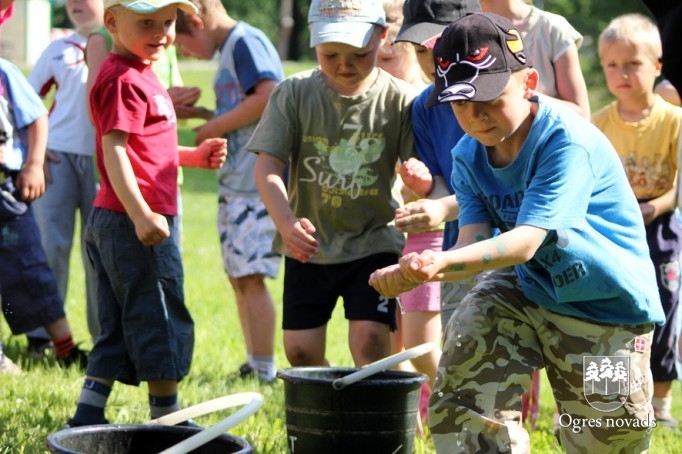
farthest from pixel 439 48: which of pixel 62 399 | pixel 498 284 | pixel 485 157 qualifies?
pixel 62 399

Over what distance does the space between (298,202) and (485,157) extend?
4.63ft

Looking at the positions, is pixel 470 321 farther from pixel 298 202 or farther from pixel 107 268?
pixel 107 268

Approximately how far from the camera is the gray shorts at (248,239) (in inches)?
259

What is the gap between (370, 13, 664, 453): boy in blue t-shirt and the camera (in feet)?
11.9

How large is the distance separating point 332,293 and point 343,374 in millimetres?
564

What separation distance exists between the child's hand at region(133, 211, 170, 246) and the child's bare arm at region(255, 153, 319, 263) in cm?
43

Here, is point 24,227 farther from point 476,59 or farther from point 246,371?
point 476,59

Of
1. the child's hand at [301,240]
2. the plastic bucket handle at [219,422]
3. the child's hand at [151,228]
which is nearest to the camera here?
the plastic bucket handle at [219,422]

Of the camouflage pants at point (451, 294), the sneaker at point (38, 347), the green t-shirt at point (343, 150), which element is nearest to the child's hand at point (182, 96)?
the green t-shirt at point (343, 150)

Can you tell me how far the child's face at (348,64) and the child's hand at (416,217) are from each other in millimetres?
959

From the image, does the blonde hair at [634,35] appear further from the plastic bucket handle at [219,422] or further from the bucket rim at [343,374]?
the plastic bucket handle at [219,422]

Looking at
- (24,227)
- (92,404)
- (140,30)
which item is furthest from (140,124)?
(24,227)

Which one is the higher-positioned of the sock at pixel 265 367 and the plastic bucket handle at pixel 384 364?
the plastic bucket handle at pixel 384 364

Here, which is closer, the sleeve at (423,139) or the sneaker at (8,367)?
the sleeve at (423,139)
